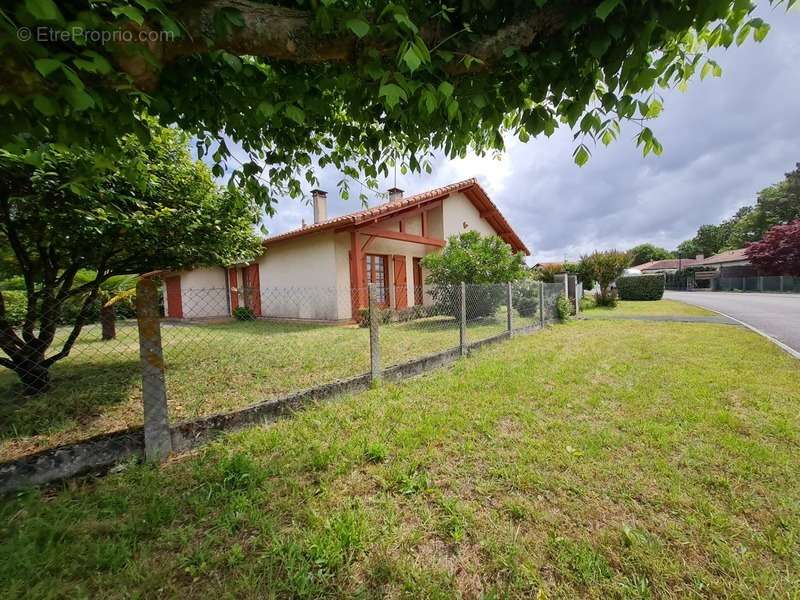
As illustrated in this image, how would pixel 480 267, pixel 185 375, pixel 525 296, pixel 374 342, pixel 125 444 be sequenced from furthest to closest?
pixel 525 296
pixel 480 267
pixel 185 375
pixel 374 342
pixel 125 444

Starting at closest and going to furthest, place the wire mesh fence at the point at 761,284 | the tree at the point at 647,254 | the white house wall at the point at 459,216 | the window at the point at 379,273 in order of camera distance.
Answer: the window at the point at 379,273 → the white house wall at the point at 459,216 → the wire mesh fence at the point at 761,284 → the tree at the point at 647,254

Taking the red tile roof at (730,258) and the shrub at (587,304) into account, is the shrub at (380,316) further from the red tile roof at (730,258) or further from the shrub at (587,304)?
the red tile roof at (730,258)

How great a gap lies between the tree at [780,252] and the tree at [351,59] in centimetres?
4271

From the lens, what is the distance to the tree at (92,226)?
3162 millimetres

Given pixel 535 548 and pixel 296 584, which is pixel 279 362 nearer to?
pixel 296 584

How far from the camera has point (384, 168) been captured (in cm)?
318

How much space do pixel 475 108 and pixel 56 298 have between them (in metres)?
5.03

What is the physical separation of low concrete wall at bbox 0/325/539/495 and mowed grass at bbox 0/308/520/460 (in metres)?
0.51

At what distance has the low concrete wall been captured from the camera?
6.93 feet

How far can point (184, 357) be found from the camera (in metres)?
5.59

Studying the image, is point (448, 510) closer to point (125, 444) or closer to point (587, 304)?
point (125, 444)

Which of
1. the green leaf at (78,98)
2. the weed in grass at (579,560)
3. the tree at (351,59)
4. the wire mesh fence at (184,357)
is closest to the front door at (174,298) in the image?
the wire mesh fence at (184,357)

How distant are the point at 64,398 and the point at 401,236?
8.67 m

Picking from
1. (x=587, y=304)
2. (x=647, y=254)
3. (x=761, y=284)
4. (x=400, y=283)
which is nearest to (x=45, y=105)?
(x=400, y=283)
